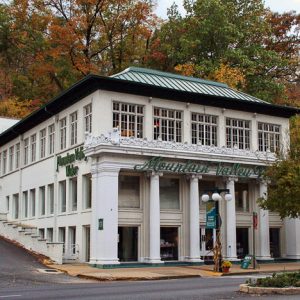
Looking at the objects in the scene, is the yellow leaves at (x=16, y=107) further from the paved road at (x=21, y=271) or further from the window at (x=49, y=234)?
the paved road at (x=21, y=271)

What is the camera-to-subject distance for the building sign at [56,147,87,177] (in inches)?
1474

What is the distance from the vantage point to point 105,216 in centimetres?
3388

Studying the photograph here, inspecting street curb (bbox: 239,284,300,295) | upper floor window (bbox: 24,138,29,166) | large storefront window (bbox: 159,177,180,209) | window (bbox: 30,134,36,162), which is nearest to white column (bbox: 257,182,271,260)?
large storefront window (bbox: 159,177,180,209)

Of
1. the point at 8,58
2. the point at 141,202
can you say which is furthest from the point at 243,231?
the point at 8,58

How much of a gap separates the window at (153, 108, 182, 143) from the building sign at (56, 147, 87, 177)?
482cm

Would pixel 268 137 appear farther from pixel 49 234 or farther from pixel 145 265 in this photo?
pixel 49 234

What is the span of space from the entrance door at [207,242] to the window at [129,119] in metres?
7.67

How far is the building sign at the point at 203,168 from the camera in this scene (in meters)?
35.6

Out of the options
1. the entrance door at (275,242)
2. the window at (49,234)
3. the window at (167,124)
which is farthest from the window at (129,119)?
the entrance door at (275,242)

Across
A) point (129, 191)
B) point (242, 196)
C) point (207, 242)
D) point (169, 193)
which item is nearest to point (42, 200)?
point (129, 191)

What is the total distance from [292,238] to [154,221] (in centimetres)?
1157

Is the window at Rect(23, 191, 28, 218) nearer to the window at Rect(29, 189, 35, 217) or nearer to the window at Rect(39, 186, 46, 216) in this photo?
the window at Rect(29, 189, 35, 217)

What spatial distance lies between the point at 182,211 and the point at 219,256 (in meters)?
6.59

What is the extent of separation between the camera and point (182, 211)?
1492 inches
